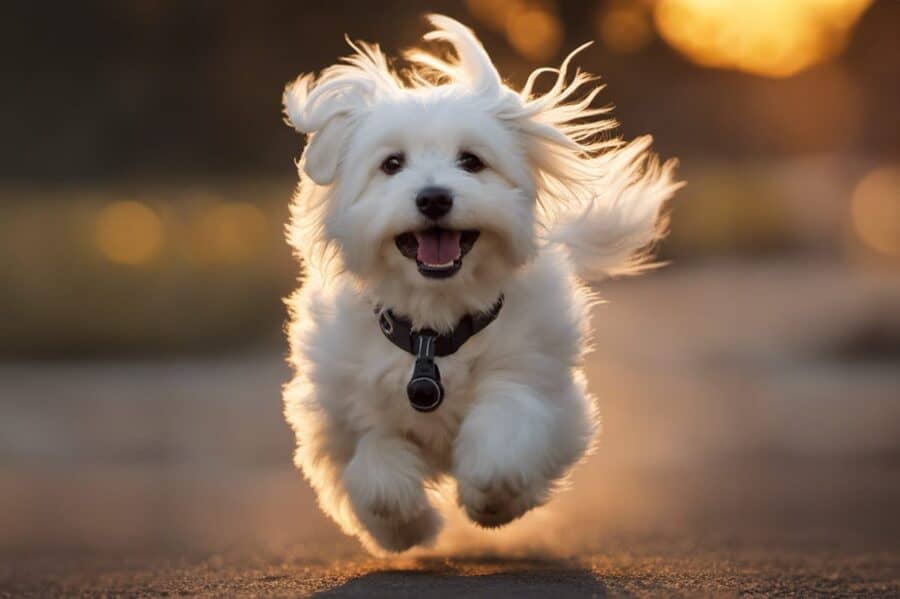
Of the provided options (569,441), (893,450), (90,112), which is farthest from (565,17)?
(569,441)

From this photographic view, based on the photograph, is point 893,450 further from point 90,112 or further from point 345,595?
point 90,112

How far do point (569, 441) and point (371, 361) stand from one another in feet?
2.62

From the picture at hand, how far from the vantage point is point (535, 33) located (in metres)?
23.6

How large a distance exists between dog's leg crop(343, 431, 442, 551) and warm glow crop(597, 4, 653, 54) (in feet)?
63.1

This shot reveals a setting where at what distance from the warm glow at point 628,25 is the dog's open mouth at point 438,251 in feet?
63.7

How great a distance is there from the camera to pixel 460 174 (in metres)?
5.78

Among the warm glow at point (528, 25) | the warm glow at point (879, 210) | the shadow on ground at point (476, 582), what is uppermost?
the warm glow at point (879, 210)

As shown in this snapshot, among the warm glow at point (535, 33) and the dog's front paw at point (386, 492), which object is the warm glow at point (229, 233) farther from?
the dog's front paw at point (386, 492)

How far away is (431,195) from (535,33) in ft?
60.4

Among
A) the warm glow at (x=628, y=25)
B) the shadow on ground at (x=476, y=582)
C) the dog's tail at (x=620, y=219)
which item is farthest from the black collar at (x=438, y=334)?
the warm glow at (x=628, y=25)

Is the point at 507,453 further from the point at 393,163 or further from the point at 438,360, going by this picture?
the point at 393,163

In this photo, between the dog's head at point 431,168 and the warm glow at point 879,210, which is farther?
the warm glow at point 879,210

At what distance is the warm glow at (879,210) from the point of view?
36.2 m

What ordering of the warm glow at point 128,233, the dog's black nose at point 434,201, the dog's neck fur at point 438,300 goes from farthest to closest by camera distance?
the warm glow at point 128,233 < the dog's neck fur at point 438,300 < the dog's black nose at point 434,201
